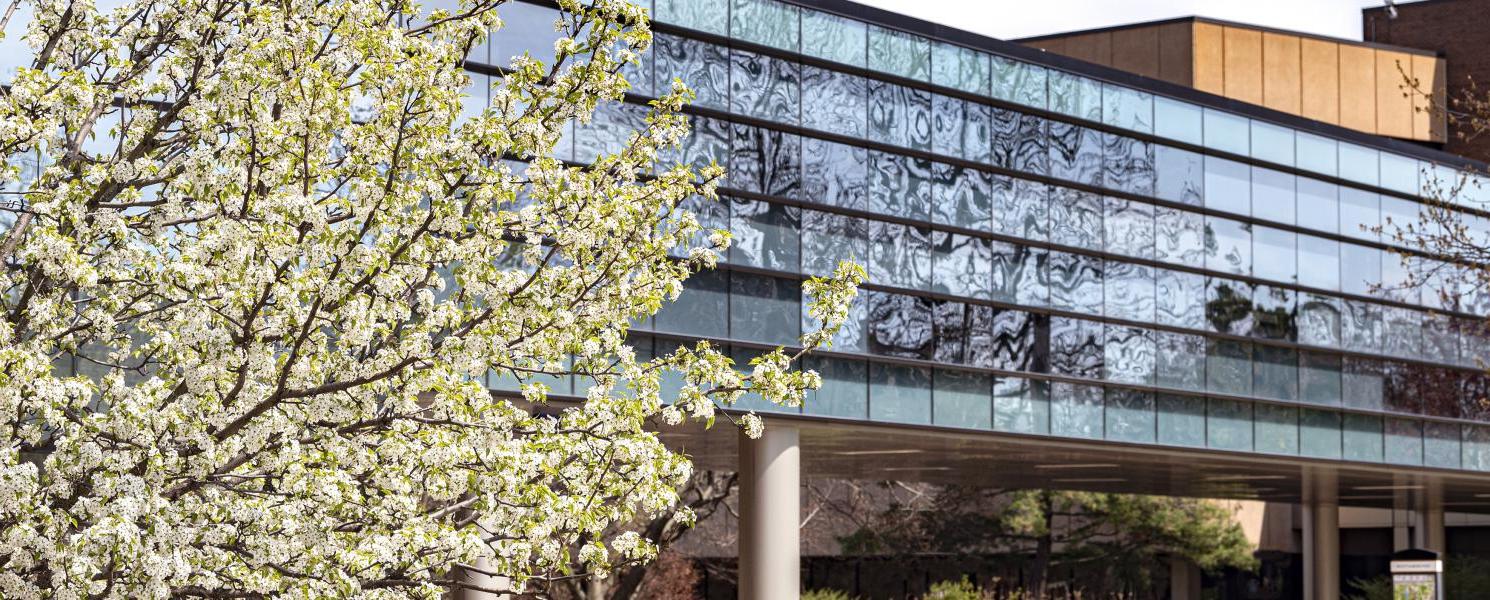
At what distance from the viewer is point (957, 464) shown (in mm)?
41094

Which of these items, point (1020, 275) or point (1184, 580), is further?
point (1184, 580)

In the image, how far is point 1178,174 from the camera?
3578 cm

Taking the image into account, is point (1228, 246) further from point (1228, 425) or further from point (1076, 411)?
point (1076, 411)

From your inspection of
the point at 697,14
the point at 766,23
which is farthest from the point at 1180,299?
the point at 697,14

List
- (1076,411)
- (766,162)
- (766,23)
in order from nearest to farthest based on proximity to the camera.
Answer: (766,162) → (766,23) → (1076,411)

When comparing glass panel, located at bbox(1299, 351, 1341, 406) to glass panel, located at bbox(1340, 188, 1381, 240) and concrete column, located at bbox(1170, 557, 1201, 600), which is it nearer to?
glass panel, located at bbox(1340, 188, 1381, 240)

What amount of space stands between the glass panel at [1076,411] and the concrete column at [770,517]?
535 centimetres

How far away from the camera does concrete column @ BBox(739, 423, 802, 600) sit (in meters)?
30.5

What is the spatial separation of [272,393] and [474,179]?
7.34 feet

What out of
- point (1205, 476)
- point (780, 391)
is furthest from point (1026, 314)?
point (780, 391)

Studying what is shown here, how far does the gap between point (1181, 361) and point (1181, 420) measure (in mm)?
1146

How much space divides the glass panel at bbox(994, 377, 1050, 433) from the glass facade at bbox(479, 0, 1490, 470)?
4cm

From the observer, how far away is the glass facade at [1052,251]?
29156 millimetres

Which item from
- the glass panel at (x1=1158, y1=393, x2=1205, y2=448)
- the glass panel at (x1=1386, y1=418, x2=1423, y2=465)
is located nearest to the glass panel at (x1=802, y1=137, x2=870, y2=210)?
the glass panel at (x1=1158, y1=393, x2=1205, y2=448)
